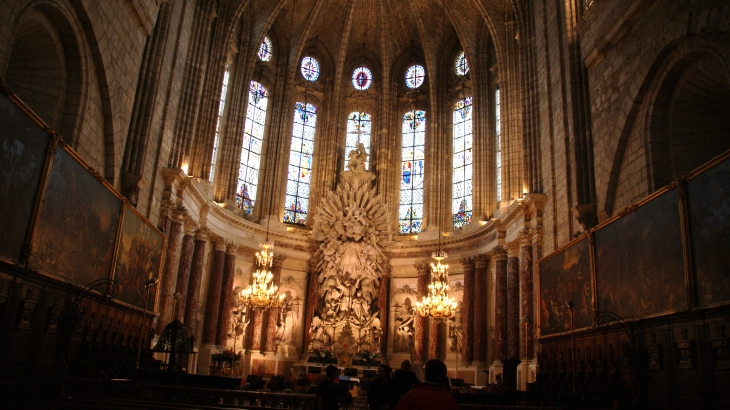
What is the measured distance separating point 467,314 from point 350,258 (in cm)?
515

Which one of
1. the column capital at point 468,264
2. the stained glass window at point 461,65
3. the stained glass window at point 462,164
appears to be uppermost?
the stained glass window at point 461,65

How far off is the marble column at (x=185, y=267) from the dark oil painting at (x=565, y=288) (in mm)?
11166

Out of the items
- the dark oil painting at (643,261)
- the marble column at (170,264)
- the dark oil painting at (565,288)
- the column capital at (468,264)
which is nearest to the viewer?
the dark oil painting at (643,261)

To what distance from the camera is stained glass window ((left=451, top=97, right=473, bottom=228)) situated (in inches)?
986

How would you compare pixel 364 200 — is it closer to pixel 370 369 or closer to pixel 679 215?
pixel 370 369

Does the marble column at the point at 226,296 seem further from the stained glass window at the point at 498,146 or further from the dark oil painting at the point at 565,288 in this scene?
the dark oil painting at the point at 565,288

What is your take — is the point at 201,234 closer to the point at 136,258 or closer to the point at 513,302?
the point at 136,258

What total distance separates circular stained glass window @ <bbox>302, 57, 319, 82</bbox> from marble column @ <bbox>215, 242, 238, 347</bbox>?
377 inches

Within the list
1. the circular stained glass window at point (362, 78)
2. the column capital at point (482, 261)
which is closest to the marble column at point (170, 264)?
the column capital at point (482, 261)

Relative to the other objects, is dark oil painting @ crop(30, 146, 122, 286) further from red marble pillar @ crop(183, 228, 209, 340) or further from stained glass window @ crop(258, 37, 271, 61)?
stained glass window @ crop(258, 37, 271, 61)

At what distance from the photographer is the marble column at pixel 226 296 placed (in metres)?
21.6

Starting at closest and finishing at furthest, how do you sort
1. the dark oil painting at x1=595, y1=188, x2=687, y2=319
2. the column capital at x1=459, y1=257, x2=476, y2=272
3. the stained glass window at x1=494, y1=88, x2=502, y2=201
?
the dark oil painting at x1=595, y1=188, x2=687, y2=319, the column capital at x1=459, y1=257, x2=476, y2=272, the stained glass window at x1=494, y1=88, x2=502, y2=201

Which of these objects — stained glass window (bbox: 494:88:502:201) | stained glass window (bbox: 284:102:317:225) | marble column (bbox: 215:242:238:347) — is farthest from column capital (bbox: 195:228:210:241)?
stained glass window (bbox: 494:88:502:201)

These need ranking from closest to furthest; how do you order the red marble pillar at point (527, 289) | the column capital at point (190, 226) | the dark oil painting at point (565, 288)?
the dark oil painting at point (565, 288) < the red marble pillar at point (527, 289) < the column capital at point (190, 226)
